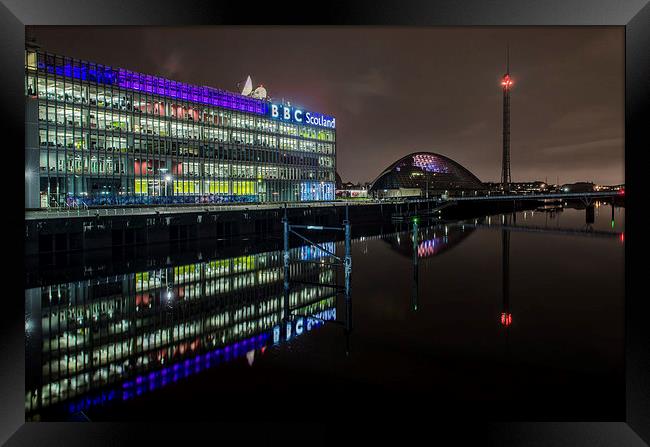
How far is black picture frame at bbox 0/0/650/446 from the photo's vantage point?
526 cm

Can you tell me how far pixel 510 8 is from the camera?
18.1 feet

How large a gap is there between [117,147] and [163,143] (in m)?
6.76

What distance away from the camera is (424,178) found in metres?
137

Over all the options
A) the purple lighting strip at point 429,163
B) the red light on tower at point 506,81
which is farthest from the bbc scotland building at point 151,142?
the red light on tower at point 506,81

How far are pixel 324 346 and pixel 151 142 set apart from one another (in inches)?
2189

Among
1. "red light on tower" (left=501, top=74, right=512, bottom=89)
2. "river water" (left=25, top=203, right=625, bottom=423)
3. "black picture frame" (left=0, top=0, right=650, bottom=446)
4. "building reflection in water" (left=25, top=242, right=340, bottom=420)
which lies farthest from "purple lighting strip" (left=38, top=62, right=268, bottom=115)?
"red light on tower" (left=501, top=74, right=512, bottom=89)

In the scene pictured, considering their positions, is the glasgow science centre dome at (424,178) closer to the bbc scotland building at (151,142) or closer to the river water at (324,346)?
the bbc scotland building at (151,142)

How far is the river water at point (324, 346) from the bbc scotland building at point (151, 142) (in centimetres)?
3303

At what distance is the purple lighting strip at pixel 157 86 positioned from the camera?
52.3 m

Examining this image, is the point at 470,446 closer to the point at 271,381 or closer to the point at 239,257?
the point at 271,381

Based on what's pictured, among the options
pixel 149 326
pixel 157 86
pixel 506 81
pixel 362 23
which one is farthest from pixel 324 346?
pixel 506 81

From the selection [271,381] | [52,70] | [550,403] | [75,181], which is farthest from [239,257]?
[52,70]

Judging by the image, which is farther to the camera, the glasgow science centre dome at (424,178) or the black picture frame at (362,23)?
the glasgow science centre dome at (424,178)

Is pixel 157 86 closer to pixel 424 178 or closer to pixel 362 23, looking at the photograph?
pixel 362 23
